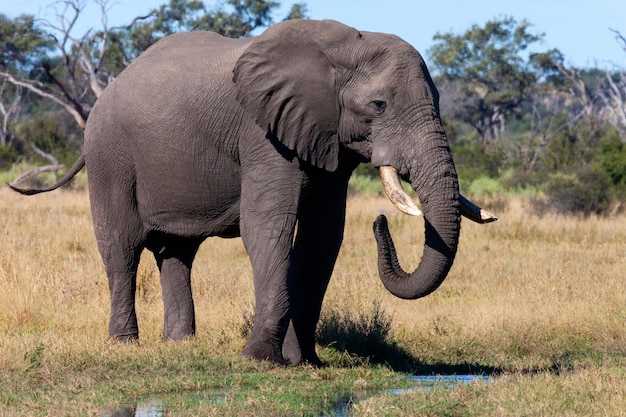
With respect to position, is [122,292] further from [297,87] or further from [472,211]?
[472,211]

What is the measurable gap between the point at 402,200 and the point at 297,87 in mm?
1096

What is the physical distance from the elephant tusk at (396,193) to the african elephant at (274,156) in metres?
0.01

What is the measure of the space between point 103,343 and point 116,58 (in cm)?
3280

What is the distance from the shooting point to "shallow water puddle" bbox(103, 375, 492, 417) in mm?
6004

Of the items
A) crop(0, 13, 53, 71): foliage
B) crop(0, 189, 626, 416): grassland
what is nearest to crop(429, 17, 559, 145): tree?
crop(0, 13, 53, 71): foliage

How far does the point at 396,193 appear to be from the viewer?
257 inches

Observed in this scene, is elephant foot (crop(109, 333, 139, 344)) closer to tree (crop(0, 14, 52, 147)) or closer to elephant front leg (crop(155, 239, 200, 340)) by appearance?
elephant front leg (crop(155, 239, 200, 340))

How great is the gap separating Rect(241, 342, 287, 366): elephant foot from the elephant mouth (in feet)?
4.32

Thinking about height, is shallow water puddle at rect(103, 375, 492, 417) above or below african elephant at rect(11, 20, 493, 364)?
below

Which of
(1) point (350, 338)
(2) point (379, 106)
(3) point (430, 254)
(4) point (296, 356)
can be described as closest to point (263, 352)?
(4) point (296, 356)

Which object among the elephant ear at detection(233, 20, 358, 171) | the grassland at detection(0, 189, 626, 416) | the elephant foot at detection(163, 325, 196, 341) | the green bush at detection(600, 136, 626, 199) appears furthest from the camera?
the green bush at detection(600, 136, 626, 199)

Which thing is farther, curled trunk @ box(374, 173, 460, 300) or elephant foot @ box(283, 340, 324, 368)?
elephant foot @ box(283, 340, 324, 368)

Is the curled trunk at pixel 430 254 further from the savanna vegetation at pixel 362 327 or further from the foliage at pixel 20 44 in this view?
the foliage at pixel 20 44

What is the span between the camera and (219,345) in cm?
805
